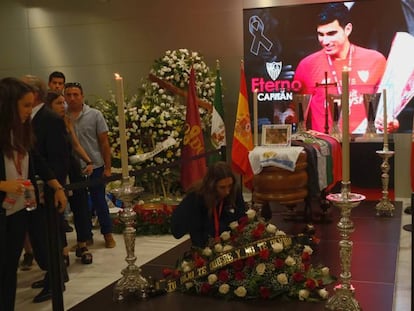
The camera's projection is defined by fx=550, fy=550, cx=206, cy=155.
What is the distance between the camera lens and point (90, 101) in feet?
26.3

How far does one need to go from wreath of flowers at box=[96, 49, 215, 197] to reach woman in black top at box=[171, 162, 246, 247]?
8.79ft

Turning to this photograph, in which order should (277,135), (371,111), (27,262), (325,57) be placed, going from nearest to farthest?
(27,262), (277,135), (371,111), (325,57)

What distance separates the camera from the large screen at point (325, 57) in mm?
6398

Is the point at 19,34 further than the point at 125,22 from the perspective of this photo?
Yes

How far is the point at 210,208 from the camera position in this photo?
343 centimetres

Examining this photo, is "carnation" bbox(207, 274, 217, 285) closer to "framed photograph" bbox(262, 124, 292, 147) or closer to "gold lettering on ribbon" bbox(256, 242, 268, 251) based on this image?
"gold lettering on ribbon" bbox(256, 242, 268, 251)

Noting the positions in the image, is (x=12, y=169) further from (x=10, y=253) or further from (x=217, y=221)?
(x=217, y=221)

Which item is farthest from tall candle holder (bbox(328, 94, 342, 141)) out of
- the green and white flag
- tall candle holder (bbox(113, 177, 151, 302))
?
tall candle holder (bbox(113, 177, 151, 302))

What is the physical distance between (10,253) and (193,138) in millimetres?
3307

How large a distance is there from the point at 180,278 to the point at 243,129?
240cm

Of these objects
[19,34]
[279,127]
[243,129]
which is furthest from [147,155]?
[19,34]

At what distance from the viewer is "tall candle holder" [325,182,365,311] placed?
2.25 m

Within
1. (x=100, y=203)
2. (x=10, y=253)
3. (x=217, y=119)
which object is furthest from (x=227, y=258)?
(x=217, y=119)

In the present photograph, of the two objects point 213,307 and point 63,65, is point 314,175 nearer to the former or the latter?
point 213,307
